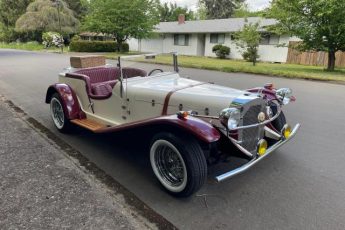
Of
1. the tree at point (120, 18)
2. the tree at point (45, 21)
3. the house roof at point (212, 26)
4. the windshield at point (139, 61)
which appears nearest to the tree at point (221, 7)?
the house roof at point (212, 26)

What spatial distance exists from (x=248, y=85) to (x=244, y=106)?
304 inches

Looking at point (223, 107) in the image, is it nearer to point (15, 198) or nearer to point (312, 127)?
point (15, 198)

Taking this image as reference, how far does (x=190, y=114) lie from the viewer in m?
3.19

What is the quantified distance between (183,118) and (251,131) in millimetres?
Answer: 892

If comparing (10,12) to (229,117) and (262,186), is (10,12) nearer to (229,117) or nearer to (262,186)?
(229,117)

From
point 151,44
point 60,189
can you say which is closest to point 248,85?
point 60,189

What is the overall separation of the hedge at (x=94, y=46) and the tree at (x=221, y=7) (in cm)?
3033

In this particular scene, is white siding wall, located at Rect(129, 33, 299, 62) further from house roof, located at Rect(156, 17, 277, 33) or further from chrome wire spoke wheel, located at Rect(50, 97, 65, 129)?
chrome wire spoke wheel, located at Rect(50, 97, 65, 129)

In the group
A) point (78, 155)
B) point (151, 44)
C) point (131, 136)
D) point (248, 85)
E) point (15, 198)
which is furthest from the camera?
point (151, 44)

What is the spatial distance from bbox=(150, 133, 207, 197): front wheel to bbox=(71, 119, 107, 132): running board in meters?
1.42

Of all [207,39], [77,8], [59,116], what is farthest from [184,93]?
[77,8]

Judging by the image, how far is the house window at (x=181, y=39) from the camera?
34281 millimetres

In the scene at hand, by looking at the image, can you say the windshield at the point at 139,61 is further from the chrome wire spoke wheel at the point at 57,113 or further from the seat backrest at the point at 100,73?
the chrome wire spoke wheel at the point at 57,113

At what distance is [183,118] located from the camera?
302 cm
